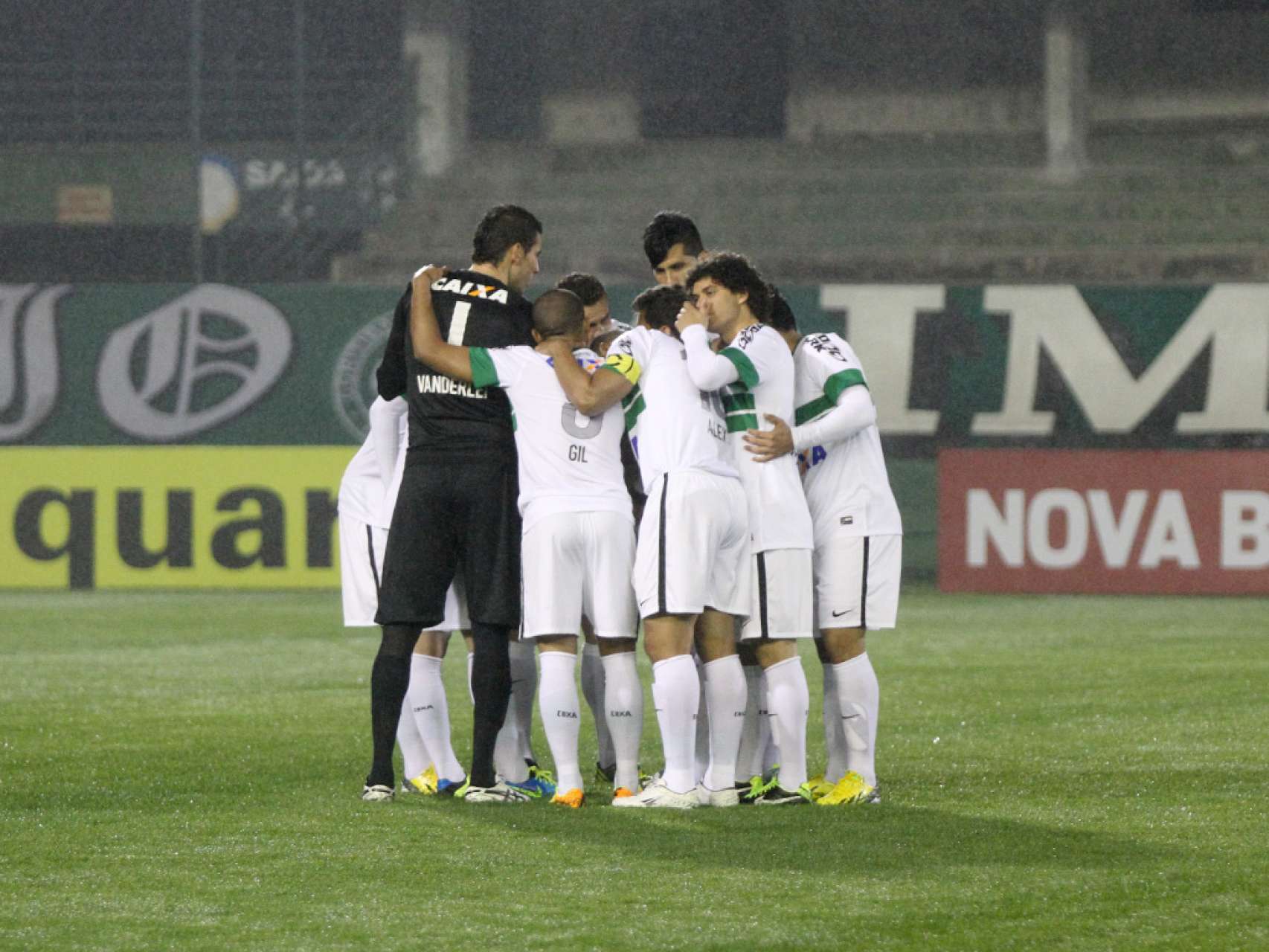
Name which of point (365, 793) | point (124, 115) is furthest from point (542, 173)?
point (365, 793)

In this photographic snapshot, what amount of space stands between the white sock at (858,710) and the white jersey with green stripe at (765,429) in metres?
0.40

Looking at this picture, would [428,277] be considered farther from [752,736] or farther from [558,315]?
[752,736]

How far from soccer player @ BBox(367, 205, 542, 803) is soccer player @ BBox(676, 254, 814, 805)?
1.81ft

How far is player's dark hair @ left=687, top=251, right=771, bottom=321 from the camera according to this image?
18.9ft

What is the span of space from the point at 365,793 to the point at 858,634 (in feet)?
5.07

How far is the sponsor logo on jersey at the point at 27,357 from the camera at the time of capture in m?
17.7

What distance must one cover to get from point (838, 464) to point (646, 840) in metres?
1.39

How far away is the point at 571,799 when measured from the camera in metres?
5.75

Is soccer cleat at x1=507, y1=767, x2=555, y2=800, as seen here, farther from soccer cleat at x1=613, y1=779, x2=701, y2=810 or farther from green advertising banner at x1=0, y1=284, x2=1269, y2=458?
green advertising banner at x1=0, y1=284, x2=1269, y2=458

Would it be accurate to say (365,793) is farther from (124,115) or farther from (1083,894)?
(124,115)

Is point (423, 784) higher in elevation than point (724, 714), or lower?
lower


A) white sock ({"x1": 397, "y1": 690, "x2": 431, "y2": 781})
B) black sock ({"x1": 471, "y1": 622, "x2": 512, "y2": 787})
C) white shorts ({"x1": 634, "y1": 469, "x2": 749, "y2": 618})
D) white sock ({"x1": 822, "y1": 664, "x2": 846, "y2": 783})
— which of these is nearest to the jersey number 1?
white shorts ({"x1": 634, "y1": 469, "x2": 749, "y2": 618})

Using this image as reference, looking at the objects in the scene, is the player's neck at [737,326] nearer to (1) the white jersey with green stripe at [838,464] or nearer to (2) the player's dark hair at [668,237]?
(1) the white jersey with green stripe at [838,464]

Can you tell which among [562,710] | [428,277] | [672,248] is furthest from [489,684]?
[672,248]
